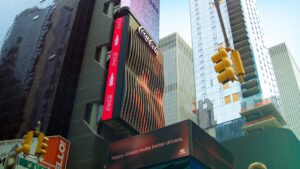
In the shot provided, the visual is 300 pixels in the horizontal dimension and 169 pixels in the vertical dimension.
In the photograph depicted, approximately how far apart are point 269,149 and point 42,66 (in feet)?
201

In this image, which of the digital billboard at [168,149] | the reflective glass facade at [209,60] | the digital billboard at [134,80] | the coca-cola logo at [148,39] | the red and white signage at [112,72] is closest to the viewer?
the digital billboard at [168,149]

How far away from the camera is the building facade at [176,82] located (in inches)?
6663

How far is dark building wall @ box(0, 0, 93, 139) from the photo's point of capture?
4562 centimetres

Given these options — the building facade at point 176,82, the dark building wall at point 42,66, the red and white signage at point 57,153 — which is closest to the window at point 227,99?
the dark building wall at point 42,66

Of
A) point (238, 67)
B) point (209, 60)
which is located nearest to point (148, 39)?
point (209, 60)

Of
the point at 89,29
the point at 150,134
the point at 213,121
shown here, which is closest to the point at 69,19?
the point at 89,29

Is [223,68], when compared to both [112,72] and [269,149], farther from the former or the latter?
[269,149]

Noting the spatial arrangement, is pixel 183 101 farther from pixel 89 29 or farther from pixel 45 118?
pixel 45 118

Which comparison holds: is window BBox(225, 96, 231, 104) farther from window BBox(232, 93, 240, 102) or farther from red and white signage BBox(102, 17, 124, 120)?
red and white signage BBox(102, 17, 124, 120)

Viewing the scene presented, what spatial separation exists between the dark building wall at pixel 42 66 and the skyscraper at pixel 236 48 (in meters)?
53.4

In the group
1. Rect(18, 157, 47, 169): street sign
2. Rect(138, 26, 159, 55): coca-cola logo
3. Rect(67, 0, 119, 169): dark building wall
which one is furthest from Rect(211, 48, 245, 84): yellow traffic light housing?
Rect(138, 26, 159, 55): coca-cola logo

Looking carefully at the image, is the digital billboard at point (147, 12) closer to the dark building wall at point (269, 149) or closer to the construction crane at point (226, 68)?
the dark building wall at point (269, 149)

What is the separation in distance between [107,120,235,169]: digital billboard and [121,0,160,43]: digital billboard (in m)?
29.8

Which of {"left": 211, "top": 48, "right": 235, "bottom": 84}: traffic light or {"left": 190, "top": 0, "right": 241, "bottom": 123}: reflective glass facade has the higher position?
{"left": 190, "top": 0, "right": 241, "bottom": 123}: reflective glass facade
